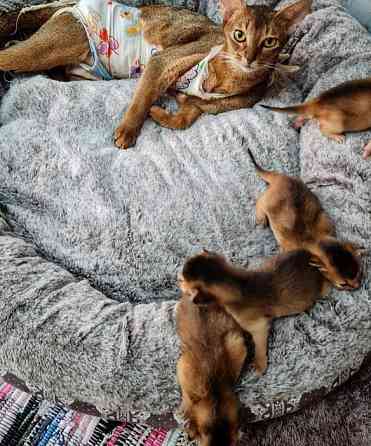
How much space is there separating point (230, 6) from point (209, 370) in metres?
1.22

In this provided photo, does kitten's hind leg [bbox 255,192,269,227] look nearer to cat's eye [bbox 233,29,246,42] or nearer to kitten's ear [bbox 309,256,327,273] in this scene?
kitten's ear [bbox 309,256,327,273]

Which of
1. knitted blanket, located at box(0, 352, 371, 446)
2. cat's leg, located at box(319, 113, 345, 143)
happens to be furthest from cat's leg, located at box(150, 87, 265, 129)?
knitted blanket, located at box(0, 352, 371, 446)

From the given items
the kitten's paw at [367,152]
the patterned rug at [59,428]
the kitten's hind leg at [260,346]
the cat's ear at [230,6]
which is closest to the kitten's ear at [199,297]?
the kitten's hind leg at [260,346]

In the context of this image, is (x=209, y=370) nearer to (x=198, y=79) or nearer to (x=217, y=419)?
(x=217, y=419)

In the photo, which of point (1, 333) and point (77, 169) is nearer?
point (1, 333)

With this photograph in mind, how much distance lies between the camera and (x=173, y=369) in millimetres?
1122

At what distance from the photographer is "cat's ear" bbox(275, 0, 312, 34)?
1587 mm

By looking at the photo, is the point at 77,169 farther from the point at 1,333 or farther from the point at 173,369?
the point at 173,369

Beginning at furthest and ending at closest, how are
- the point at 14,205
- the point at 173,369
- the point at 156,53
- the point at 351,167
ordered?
the point at 156,53 → the point at 14,205 → the point at 351,167 → the point at 173,369

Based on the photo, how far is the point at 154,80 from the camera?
1.73 metres

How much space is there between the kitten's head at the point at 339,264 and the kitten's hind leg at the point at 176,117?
75 cm

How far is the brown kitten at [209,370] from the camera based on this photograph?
968 millimetres

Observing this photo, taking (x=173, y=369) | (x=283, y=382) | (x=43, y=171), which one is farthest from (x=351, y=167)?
(x=43, y=171)

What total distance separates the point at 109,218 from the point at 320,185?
0.66 m
